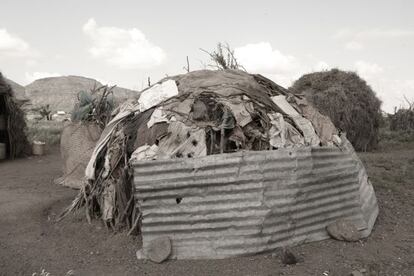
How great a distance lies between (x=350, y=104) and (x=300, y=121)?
6969 millimetres

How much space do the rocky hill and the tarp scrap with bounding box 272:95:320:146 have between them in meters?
25.4

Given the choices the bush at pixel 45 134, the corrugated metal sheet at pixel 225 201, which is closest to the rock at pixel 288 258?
the corrugated metal sheet at pixel 225 201

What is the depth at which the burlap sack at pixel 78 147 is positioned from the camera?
7.61m

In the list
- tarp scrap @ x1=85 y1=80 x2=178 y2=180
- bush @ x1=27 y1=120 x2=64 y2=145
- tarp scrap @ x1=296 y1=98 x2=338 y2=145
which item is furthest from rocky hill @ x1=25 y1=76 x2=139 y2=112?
tarp scrap @ x1=296 y1=98 x2=338 y2=145

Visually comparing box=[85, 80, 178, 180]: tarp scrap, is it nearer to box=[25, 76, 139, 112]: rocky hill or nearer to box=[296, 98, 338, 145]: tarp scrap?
box=[296, 98, 338, 145]: tarp scrap

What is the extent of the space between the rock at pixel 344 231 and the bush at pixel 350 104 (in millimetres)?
6901

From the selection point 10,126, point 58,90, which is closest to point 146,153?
point 10,126

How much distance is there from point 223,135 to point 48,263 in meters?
2.15

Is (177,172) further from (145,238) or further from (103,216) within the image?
(103,216)

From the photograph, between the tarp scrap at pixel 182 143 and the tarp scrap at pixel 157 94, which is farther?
the tarp scrap at pixel 157 94

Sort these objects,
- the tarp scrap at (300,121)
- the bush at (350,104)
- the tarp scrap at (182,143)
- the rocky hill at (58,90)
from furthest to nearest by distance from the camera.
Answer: the rocky hill at (58,90) < the bush at (350,104) < the tarp scrap at (300,121) < the tarp scrap at (182,143)

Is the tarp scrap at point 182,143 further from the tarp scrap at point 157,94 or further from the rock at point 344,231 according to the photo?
the rock at point 344,231

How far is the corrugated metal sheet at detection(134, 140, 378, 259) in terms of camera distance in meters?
4.29

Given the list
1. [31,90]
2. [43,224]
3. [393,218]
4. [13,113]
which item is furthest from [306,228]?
[31,90]
